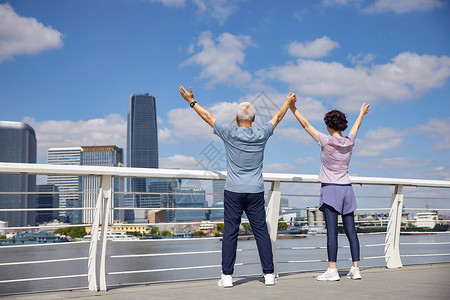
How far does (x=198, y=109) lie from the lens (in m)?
3.15

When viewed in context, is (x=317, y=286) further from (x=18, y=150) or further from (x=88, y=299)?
(x=18, y=150)

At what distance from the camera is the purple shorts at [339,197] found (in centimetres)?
328

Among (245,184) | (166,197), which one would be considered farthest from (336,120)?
(166,197)

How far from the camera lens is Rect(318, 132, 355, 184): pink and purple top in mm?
3327

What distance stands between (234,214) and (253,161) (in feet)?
1.26

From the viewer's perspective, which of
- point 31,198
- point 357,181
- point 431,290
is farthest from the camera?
point 31,198

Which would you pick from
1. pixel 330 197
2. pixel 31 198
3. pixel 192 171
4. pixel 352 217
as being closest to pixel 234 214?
pixel 192 171

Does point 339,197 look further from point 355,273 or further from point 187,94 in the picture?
point 187,94

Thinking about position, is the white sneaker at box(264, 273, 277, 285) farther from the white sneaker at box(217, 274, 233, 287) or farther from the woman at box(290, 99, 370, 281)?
the woman at box(290, 99, 370, 281)

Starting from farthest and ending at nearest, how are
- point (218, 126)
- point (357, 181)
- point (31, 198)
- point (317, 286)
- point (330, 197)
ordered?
point (31, 198) → point (357, 181) → point (330, 197) → point (218, 126) → point (317, 286)

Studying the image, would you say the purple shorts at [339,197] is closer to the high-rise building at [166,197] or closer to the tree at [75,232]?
the high-rise building at [166,197]

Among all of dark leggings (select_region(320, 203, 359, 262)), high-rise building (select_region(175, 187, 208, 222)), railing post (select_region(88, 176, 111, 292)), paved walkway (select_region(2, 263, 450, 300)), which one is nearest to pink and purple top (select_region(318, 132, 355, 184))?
dark leggings (select_region(320, 203, 359, 262))

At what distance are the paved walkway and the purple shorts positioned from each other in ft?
1.71

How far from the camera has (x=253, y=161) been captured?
9.87 feet
